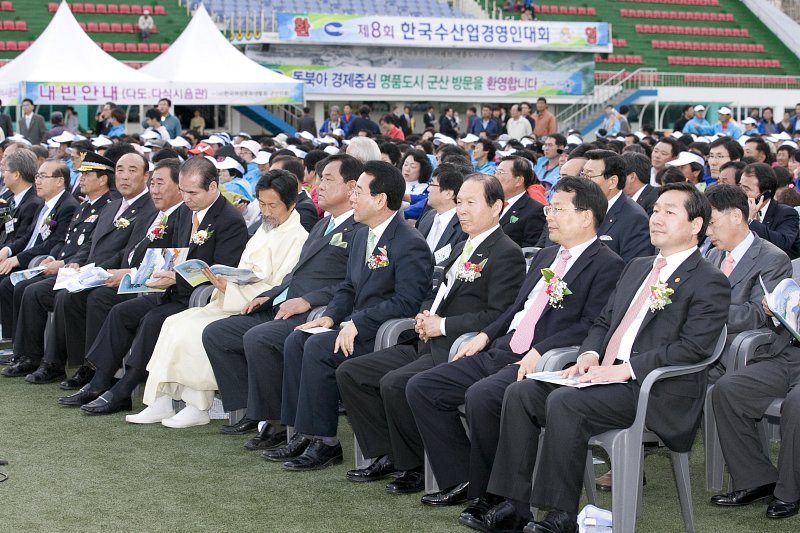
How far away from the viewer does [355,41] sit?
26375 mm

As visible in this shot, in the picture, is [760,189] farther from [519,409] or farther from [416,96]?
[416,96]

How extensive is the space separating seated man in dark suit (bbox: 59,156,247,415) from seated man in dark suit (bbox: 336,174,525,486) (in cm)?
181

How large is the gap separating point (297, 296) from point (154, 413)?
1136mm

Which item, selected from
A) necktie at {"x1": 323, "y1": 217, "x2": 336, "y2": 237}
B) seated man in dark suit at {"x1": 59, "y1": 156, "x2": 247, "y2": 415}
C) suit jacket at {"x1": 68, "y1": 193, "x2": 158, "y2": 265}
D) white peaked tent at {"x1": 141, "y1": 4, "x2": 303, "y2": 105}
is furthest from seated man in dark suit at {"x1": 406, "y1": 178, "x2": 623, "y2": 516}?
white peaked tent at {"x1": 141, "y1": 4, "x2": 303, "y2": 105}

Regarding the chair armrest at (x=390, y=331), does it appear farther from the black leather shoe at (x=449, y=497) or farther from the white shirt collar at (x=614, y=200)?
the white shirt collar at (x=614, y=200)

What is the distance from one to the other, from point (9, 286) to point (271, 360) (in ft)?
11.2

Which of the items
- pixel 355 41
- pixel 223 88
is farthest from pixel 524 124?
pixel 355 41

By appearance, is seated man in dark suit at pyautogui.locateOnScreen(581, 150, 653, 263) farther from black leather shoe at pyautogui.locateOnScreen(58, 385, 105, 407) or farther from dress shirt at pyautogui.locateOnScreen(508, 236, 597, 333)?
black leather shoe at pyautogui.locateOnScreen(58, 385, 105, 407)

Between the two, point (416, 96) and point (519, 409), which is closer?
point (519, 409)

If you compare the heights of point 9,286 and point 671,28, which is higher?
point 671,28

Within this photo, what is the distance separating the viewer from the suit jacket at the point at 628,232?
6.34 m

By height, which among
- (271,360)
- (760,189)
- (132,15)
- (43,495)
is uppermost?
(132,15)

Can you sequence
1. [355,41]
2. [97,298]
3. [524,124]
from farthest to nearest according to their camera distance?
[355,41] → [524,124] → [97,298]

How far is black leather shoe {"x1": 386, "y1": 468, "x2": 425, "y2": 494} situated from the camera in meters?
5.17
